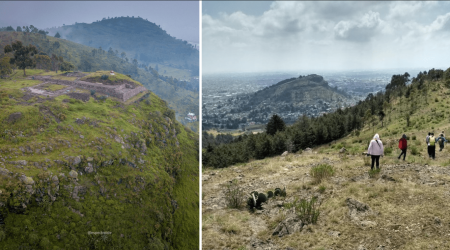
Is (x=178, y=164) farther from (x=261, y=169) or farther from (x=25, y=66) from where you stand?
(x=261, y=169)

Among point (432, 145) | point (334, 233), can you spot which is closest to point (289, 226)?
point (334, 233)

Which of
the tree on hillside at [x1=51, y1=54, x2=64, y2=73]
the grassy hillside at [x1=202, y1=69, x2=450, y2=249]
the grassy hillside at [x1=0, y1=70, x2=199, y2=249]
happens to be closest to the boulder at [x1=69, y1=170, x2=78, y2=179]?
the grassy hillside at [x1=0, y1=70, x2=199, y2=249]

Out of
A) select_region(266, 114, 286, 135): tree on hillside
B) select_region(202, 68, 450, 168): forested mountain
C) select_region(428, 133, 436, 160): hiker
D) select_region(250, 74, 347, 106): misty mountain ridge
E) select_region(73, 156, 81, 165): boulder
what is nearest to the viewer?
select_region(73, 156, 81, 165): boulder

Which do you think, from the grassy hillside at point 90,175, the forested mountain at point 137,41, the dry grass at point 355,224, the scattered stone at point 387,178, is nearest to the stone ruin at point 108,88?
the grassy hillside at point 90,175

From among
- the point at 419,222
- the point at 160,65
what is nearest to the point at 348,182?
the point at 419,222

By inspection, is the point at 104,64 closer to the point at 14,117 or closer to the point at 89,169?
the point at 14,117

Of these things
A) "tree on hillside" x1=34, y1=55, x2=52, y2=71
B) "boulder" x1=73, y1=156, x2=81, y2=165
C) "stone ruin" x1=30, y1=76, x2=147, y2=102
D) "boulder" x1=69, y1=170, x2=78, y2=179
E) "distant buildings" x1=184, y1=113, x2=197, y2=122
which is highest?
"tree on hillside" x1=34, y1=55, x2=52, y2=71

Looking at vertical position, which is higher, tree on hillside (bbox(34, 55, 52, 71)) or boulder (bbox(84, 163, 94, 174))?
tree on hillside (bbox(34, 55, 52, 71))

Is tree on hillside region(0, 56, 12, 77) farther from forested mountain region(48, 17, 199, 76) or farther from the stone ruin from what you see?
forested mountain region(48, 17, 199, 76)

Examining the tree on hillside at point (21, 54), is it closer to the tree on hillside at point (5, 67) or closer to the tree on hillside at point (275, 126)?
the tree on hillside at point (5, 67)
